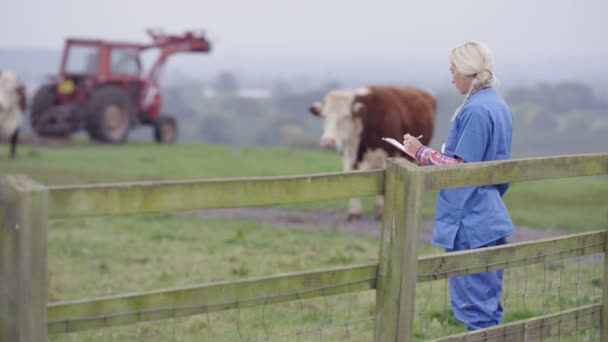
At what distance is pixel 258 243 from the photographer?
8.59 metres

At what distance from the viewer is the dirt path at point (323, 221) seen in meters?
9.99

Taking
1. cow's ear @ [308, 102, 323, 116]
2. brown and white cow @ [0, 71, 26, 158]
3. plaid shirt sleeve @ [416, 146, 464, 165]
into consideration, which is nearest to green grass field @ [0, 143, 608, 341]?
brown and white cow @ [0, 71, 26, 158]

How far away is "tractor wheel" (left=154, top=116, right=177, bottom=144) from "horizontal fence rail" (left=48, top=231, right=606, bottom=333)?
17.8 meters

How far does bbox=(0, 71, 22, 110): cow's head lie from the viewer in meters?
15.2

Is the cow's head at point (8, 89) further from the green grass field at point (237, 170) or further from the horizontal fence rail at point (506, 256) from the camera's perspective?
the horizontal fence rail at point (506, 256)

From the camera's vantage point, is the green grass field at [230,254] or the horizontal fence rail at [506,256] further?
the green grass field at [230,254]

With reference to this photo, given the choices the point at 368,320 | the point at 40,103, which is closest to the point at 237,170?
the point at 40,103

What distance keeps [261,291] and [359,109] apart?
741 centimetres

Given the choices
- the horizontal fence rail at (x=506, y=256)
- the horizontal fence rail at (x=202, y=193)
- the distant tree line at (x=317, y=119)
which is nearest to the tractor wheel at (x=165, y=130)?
the distant tree line at (x=317, y=119)

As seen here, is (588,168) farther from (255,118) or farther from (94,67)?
(255,118)

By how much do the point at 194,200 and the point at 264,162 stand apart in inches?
536

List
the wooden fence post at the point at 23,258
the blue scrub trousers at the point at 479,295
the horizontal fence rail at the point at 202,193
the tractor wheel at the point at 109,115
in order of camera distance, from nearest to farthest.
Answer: the wooden fence post at the point at 23,258 → the horizontal fence rail at the point at 202,193 → the blue scrub trousers at the point at 479,295 → the tractor wheel at the point at 109,115

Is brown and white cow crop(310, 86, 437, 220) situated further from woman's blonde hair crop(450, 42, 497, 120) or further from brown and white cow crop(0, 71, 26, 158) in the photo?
brown and white cow crop(0, 71, 26, 158)

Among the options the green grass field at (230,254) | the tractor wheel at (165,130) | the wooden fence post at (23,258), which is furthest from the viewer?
the tractor wheel at (165,130)
